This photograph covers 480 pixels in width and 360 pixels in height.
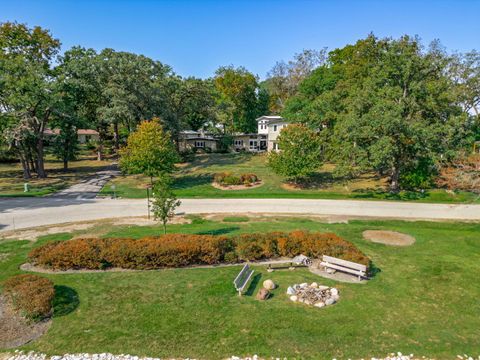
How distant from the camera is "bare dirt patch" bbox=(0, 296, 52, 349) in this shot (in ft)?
27.1

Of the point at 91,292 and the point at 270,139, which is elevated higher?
the point at 270,139

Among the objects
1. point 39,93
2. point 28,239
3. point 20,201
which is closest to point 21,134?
point 39,93

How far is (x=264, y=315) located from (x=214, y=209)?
46.0 ft

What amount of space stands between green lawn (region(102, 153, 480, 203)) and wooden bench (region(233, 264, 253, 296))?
50.9ft

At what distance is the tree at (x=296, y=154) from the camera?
28844 millimetres

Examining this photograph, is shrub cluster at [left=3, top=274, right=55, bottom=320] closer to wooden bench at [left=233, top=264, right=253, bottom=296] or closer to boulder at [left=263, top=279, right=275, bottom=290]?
wooden bench at [left=233, top=264, right=253, bottom=296]

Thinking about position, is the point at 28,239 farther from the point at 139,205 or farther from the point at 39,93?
the point at 39,93

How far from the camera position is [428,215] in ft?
69.2

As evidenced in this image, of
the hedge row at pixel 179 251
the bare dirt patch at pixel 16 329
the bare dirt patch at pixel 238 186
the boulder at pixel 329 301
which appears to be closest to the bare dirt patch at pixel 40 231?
the hedge row at pixel 179 251

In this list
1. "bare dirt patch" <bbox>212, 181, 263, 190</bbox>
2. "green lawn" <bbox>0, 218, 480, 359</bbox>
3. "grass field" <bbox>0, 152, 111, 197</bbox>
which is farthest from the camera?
"bare dirt patch" <bbox>212, 181, 263, 190</bbox>

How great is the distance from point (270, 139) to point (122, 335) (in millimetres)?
43272

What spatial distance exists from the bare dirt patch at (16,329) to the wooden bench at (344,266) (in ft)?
31.2

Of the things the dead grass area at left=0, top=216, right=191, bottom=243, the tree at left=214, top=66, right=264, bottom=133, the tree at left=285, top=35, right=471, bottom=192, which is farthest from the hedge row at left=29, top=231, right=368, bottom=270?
the tree at left=214, top=66, right=264, bottom=133

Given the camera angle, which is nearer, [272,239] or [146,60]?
[272,239]
